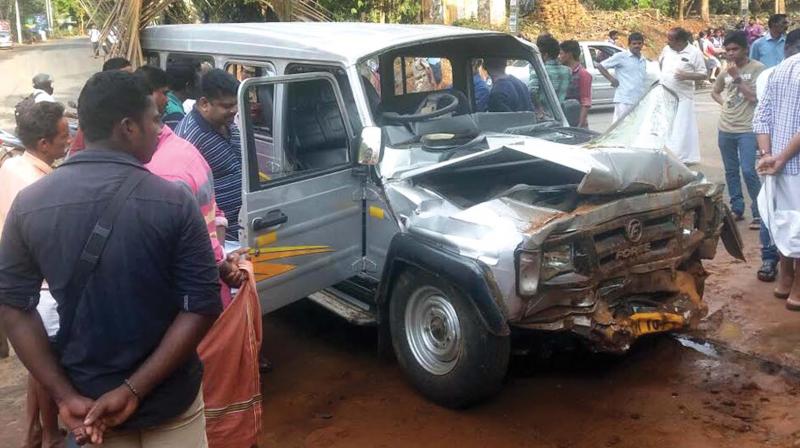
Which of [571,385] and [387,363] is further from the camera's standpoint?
[387,363]

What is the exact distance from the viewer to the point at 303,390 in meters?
4.52

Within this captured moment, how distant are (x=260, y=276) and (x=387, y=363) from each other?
1.06 metres

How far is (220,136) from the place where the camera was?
4.18 m

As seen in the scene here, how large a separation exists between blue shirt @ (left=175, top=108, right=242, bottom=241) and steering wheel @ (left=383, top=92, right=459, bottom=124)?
1.00 m

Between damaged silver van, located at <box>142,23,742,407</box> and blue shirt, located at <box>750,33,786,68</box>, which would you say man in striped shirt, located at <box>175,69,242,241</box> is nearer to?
damaged silver van, located at <box>142,23,742,407</box>

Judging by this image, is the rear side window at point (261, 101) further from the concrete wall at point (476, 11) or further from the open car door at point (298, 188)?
the concrete wall at point (476, 11)

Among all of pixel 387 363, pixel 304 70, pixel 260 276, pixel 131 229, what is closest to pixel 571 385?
pixel 387 363

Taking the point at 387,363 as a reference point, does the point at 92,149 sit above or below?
above

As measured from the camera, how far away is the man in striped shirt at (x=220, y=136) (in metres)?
4.07

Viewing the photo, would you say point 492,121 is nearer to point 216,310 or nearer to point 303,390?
point 303,390

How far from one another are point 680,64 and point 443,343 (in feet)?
21.1

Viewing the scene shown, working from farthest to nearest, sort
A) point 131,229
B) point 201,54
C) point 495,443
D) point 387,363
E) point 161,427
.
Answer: point 201,54 → point 387,363 → point 495,443 → point 161,427 → point 131,229

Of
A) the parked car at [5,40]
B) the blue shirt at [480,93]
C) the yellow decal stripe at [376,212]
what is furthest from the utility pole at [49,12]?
the yellow decal stripe at [376,212]

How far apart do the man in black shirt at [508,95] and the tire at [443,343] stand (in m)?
1.81
